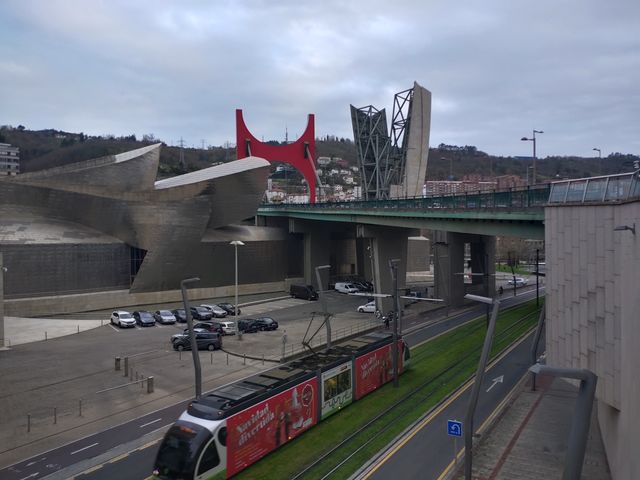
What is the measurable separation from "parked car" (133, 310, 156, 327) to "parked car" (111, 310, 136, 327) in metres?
0.55

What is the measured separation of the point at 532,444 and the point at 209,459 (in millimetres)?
11777

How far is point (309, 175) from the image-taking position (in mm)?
87250

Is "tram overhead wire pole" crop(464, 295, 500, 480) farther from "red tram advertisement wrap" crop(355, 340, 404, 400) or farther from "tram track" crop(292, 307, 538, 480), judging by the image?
"red tram advertisement wrap" crop(355, 340, 404, 400)

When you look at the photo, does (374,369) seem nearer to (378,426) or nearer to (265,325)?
(378,426)

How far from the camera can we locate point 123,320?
4231 cm

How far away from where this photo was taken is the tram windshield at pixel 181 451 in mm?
13648

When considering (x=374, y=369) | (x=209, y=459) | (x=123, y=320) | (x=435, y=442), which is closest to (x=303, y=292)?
(x=123, y=320)

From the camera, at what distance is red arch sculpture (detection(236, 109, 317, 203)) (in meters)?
86.7

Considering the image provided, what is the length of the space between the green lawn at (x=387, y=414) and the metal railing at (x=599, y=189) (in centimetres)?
1066

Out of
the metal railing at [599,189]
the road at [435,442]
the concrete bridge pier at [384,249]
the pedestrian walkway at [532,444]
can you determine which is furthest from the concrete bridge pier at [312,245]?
the metal railing at [599,189]

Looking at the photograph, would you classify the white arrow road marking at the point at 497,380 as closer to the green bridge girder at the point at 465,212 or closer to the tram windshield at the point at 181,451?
the green bridge girder at the point at 465,212

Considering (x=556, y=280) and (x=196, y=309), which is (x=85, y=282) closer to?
(x=196, y=309)

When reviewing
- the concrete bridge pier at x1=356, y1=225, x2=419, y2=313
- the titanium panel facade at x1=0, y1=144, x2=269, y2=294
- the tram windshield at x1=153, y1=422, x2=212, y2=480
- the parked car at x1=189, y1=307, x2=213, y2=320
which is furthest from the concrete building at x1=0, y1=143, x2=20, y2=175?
the tram windshield at x1=153, y1=422, x2=212, y2=480

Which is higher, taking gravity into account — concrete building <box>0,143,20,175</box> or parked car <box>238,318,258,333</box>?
concrete building <box>0,143,20,175</box>
